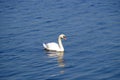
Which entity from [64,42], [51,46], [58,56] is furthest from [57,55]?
[64,42]

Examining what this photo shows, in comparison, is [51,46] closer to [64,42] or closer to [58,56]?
[58,56]

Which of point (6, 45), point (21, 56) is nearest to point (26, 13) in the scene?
point (6, 45)

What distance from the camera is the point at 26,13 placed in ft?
114

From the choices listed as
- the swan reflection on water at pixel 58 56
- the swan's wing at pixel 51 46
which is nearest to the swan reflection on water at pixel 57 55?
the swan reflection on water at pixel 58 56

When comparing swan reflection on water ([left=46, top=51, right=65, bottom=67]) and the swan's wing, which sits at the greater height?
the swan's wing

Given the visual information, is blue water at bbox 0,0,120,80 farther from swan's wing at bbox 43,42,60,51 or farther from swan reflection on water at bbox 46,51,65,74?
swan's wing at bbox 43,42,60,51

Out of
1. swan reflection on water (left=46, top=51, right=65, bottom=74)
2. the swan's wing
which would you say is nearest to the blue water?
swan reflection on water (left=46, top=51, right=65, bottom=74)

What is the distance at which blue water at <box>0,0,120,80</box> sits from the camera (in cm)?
1852

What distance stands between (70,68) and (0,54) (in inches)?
206

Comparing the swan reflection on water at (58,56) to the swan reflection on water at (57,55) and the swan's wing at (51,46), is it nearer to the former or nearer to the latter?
the swan reflection on water at (57,55)

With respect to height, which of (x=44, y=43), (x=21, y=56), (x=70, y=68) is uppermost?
(x=44, y=43)

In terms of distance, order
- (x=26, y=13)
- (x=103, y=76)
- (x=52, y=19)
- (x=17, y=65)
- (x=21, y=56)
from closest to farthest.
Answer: (x=103, y=76) < (x=17, y=65) < (x=21, y=56) < (x=52, y=19) < (x=26, y=13)

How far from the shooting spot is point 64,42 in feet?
80.4

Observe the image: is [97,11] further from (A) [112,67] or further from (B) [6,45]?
(A) [112,67]
